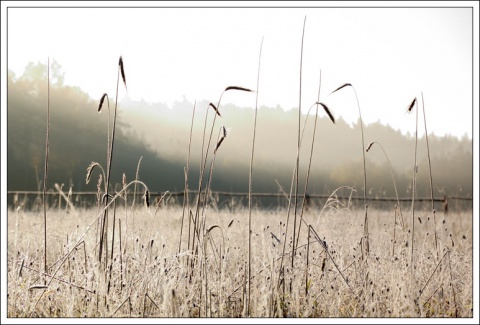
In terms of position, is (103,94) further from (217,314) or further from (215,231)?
(215,231)

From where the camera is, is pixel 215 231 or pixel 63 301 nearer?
pixel 63 301

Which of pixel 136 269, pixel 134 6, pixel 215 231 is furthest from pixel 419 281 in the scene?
pixel 215 231

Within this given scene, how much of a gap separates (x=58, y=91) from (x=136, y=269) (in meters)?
15.2

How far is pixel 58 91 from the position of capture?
16.8 meters

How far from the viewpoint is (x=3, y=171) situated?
2.79 m

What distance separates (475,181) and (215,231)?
14.8 ft

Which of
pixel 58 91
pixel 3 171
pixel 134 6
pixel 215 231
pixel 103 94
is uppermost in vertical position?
pixel 58 91

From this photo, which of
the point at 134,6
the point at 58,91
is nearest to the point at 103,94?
the point at 134,6

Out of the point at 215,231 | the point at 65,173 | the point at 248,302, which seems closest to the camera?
the point at 248,302

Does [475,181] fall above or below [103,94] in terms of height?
below

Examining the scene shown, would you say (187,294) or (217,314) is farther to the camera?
(187,294)

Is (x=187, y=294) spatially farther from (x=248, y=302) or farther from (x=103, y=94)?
(x=103, y=94)

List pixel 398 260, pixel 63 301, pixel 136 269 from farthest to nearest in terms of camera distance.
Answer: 1. pixel 398 260
2. pixel 136 269
3. pixel 63 301

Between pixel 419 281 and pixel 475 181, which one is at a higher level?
pixel 475 181
